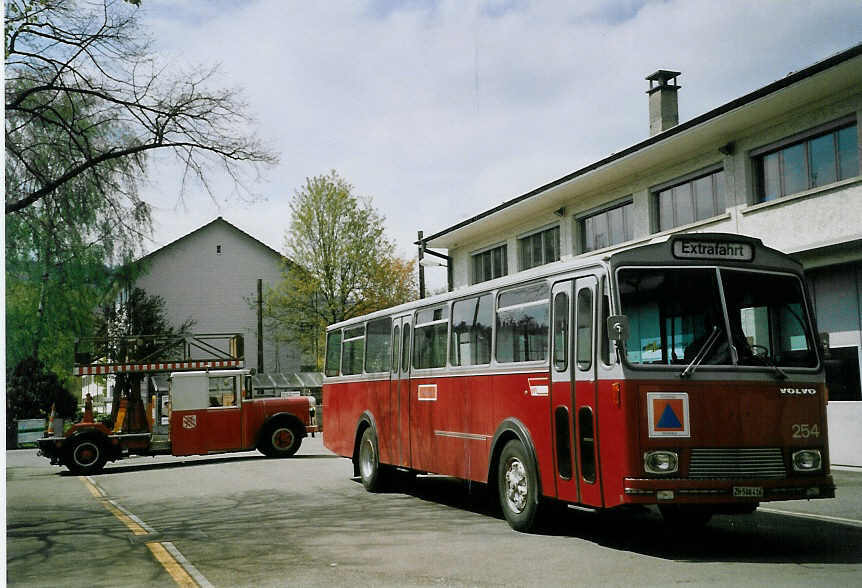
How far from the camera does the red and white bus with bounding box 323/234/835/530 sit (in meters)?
8.21

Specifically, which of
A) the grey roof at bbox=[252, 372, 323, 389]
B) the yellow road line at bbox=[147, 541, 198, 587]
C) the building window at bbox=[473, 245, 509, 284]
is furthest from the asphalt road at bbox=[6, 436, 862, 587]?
the grey roof at bbox=[252, 372, 323, 389]

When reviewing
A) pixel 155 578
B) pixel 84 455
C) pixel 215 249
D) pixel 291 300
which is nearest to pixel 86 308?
pixel 84 455

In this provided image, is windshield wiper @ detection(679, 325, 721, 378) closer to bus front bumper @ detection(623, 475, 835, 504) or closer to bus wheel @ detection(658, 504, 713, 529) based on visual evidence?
bus front bumper @ detection(623, 475, 835, 504)

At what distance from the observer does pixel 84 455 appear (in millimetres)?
22000

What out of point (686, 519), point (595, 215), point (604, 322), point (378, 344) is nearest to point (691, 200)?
point (595, 215)

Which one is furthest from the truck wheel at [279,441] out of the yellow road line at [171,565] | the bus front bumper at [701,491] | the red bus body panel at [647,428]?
the bus front bumper at [701,491]

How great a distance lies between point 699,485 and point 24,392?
115ft

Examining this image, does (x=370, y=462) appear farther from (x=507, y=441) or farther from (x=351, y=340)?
(x=507, y=441)

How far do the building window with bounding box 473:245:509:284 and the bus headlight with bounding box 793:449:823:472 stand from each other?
802 inches

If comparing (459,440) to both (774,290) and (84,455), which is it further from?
(84,455)

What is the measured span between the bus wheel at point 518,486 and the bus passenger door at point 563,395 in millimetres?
518

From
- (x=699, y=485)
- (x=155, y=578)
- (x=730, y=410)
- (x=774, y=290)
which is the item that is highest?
(x=774, y=290)

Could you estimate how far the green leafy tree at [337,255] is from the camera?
42250 millimetres

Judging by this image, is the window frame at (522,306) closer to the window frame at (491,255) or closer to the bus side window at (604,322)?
the bus side window at (604,322)
